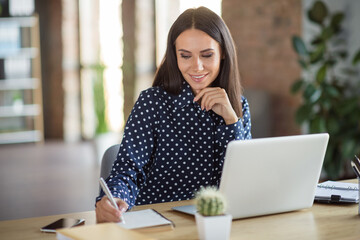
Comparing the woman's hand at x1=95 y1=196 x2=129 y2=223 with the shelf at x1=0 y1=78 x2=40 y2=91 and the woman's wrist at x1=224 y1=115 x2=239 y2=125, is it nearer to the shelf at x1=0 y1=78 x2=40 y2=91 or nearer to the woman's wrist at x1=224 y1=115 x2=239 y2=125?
the woman's wrist at x1=224 y1=115 x2=239 y2=125

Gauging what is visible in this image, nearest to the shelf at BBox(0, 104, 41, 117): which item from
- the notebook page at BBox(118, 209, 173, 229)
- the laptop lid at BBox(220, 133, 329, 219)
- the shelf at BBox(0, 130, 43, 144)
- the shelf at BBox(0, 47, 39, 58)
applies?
the shelf at BBox(0, 130, 43, 144)

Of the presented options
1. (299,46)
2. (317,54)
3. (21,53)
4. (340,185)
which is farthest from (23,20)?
(340,185)

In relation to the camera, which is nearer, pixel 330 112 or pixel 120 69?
pixel 330 112

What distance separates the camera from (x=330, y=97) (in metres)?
4.62

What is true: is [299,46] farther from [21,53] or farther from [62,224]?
[21,53]

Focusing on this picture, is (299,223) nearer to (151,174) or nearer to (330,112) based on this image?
(151,174)

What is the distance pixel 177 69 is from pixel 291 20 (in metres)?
3.27

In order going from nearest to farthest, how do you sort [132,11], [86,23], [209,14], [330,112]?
[209,14] → [330,112] → [132,11] → [86,23]

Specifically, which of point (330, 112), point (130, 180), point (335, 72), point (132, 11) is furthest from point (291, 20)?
point (130, 180)

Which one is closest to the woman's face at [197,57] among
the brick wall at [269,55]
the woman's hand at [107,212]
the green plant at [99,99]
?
the woman's hand at [107,212]

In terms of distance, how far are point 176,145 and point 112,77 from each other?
5826mm

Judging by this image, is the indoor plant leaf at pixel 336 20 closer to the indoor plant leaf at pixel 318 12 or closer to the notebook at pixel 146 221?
the indoor plant leaf at pixel 318 12

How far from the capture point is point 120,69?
780 cm

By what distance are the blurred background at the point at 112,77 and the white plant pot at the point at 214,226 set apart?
328cm
